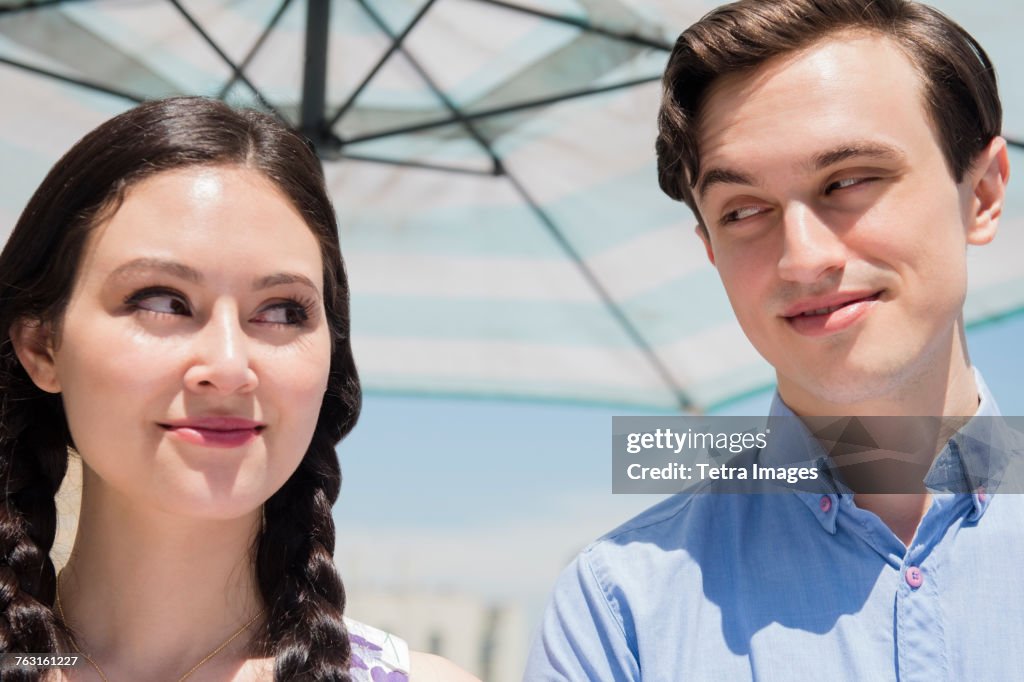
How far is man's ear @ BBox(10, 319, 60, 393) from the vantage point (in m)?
1.97

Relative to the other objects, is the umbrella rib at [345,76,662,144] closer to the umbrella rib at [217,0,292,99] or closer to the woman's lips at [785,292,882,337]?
the umbrella rib at [217,0,292,99]

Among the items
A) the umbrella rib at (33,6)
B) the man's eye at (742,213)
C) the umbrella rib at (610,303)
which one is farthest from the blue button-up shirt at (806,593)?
the umbrella rib at (33,6)

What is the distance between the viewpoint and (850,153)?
76.5 inches

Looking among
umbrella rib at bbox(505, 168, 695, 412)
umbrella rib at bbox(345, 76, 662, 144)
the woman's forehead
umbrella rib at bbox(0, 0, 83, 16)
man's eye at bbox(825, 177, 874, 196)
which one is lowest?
the woman's forehead

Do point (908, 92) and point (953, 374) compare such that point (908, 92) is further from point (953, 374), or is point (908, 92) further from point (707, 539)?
point (707, 539)

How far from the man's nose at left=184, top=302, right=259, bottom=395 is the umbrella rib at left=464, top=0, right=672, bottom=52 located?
2565mm

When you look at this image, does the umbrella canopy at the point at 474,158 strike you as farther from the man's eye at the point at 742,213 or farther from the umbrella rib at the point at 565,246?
the man's eye at the point at 742,213

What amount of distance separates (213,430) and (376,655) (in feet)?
2.30

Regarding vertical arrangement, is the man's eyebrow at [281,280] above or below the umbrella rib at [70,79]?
below

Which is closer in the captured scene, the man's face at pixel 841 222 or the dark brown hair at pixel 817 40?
the man's face at pixel 841 222

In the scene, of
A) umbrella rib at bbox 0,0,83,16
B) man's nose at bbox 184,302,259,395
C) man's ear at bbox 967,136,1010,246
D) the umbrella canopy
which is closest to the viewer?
man's nose at bbox 184,302,259,395

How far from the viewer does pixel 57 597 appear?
81.7 inches

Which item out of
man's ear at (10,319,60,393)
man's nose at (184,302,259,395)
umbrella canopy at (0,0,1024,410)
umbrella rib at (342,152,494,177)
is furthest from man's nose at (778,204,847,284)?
umbrella rib at (342,152,494,177)

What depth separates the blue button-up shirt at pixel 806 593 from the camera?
1.88 m
